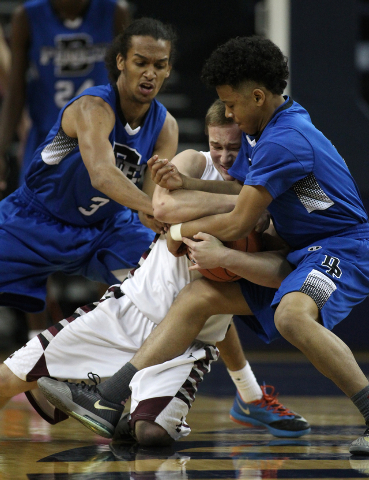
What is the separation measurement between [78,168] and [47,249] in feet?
1.32

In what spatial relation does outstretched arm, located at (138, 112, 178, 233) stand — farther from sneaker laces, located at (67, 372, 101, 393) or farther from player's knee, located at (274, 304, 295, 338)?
player's knee, located at (274, 304, 295, 338)

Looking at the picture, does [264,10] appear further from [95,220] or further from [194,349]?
[194,349]

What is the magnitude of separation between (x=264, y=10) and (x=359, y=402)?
521 cm

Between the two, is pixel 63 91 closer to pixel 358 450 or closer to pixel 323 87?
pixel 323 87

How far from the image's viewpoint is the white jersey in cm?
287

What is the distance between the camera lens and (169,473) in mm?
2143

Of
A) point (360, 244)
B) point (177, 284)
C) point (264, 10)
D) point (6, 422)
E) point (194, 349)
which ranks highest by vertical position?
point (264, 10)

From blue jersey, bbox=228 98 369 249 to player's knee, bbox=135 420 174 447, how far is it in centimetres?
Result: 85

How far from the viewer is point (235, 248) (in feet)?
9.28

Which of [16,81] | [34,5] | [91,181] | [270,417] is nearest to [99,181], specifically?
[91,181]

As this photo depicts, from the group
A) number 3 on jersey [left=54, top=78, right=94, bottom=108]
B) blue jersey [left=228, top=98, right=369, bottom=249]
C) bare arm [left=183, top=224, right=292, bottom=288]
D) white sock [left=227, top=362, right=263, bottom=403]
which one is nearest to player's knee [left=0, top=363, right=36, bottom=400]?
bare arm [left=183, top=224, right=292, bottom=288]

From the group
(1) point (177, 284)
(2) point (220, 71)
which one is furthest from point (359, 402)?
(2) point (220, 71)

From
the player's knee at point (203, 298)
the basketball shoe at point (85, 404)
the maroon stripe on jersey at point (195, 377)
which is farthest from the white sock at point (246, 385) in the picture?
the basketball shoe at point (85, 404)

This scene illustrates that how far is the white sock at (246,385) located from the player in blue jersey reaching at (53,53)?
2081 mm
